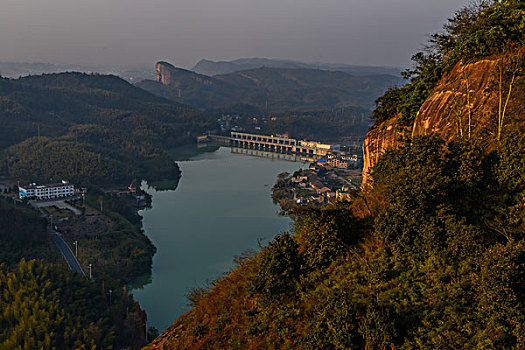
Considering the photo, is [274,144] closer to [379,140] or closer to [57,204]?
[57,204]

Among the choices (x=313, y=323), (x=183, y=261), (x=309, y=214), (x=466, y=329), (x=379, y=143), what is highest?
(x=379, y=143)

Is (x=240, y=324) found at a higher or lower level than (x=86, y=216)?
higher

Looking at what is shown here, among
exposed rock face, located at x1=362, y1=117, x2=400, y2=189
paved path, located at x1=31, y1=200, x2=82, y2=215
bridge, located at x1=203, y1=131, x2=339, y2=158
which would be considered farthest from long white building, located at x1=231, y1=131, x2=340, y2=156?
exposed rock face, located at x1=362, y1=117, x2=400, y2=189

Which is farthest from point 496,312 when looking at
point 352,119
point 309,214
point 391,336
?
point 352,119

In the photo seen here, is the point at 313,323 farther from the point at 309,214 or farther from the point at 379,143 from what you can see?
the point at 379,143

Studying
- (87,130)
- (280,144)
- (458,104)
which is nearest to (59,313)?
(458,104)
